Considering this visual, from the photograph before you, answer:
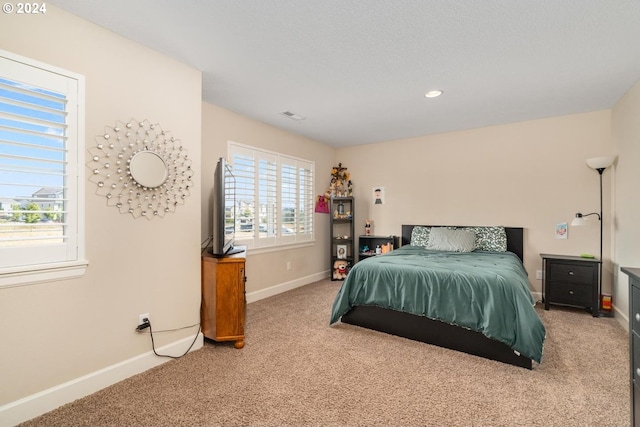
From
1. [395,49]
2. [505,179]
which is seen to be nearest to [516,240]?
[505,179]

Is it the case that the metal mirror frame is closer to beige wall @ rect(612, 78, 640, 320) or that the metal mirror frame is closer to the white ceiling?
the white ceiling

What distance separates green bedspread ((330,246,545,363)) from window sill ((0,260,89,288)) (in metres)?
2.22

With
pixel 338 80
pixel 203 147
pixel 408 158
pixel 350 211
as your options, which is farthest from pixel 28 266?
pixel 408 158

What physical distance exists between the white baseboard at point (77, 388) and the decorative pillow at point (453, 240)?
3366mm

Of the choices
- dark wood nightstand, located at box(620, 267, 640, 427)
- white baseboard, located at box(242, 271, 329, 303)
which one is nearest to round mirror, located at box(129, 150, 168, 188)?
white baseboard, located at box(242, 271, 329, 303)

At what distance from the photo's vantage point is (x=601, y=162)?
347 cm

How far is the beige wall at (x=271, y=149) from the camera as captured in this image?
352 centimetres

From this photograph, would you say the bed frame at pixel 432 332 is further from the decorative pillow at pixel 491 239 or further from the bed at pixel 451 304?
the decorative pillow at pixel 491 239

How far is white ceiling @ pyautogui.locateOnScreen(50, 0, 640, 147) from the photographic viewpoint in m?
1.90

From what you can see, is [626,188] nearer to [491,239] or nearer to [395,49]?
[491,239]

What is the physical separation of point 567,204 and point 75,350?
210 inches

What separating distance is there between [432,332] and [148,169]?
2.77 m

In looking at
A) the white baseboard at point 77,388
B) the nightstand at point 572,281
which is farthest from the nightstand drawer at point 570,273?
the white baseboard at point 77,388

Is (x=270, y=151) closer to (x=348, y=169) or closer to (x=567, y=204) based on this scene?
(x=348, y=169)
